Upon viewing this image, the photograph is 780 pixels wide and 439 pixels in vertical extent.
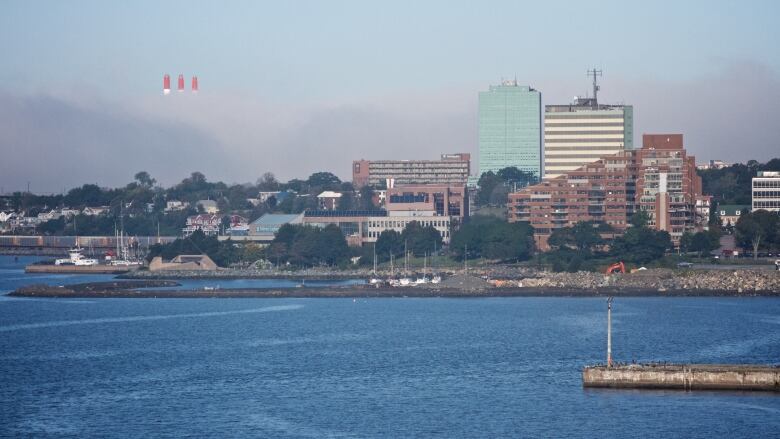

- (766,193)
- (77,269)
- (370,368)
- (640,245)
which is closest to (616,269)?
(640,245)

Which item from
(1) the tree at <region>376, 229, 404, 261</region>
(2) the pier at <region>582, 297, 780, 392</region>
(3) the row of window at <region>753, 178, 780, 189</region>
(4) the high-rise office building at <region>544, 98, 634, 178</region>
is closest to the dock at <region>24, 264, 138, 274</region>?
(1) the tree at <region>376, 229, 404, 261</region>

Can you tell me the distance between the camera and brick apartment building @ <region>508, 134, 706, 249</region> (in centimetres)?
10938

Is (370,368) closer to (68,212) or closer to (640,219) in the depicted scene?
(640,219)

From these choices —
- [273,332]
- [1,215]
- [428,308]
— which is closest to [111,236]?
[1,215]

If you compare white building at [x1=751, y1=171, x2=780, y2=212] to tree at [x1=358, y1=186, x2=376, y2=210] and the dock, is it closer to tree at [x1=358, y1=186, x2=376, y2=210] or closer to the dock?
tree at [x1=358, y1=186, x2=376, y2=210]

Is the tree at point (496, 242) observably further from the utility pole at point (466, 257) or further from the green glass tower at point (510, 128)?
the green glass tower at point (510, 128)

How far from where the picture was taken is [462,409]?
41375 millimetres

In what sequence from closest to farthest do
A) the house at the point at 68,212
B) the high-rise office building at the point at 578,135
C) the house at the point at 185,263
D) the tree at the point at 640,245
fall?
the tree at the point at 640,245 → the house at the point at 185,263 → the high-rise office building at the point at 578,135 → the house at the point at 68,212

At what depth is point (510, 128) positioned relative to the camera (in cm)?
19288

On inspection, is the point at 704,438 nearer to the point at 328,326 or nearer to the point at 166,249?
the point at 328,326

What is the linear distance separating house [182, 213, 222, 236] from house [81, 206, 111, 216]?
1627 centimetres

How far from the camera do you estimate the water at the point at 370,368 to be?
3912cm

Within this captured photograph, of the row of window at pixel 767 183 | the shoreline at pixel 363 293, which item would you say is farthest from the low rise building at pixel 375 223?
the shoreline at pixel 363 293

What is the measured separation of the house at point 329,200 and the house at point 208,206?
70.5 ft
